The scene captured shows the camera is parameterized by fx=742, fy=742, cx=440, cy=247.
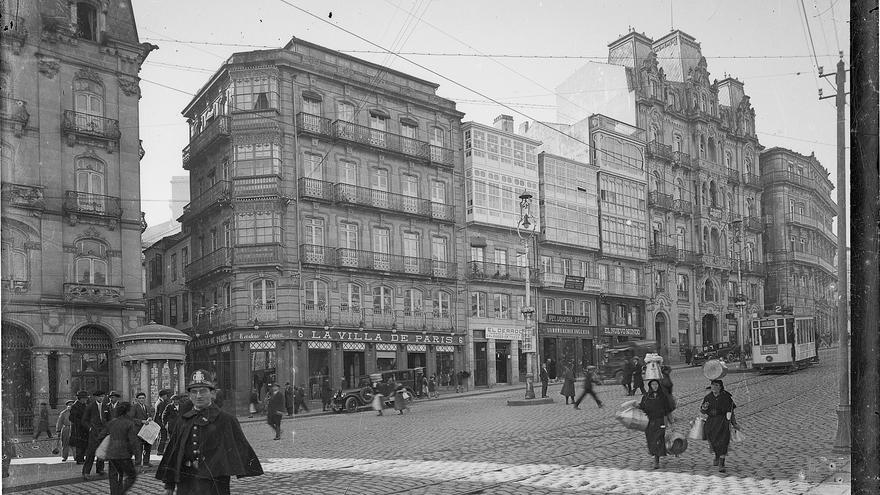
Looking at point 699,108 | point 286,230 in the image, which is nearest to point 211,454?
point 699,108

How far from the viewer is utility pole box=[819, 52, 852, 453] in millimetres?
9078

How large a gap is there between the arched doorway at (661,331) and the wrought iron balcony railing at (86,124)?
1147 cm

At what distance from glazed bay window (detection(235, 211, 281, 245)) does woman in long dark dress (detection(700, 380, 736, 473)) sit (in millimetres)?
10292

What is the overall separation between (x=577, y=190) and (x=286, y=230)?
9.86 metres

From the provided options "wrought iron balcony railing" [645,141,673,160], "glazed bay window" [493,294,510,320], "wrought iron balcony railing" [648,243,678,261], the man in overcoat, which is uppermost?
"wrought iron balcony railing" [645,141,673,160]

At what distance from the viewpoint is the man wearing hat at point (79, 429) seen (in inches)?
499

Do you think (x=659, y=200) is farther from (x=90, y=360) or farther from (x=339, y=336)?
(x=339, y=336)

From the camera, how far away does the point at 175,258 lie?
15070 millimetres

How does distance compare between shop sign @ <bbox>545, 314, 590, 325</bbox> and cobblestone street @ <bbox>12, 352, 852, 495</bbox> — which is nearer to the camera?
cobblestone street @ <bbox>12, 352, 852, 495</bbox>

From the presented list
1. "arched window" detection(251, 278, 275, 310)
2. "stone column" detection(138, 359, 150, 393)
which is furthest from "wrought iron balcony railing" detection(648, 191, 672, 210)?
"stone column" detection(138, 359, 150, 393)

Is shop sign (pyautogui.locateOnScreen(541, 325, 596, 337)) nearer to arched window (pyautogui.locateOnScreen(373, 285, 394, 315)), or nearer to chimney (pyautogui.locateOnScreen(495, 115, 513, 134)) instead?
arched window (pyautogui.locateOnScreen(373, 285, 394, 315))

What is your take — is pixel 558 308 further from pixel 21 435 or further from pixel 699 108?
pixel 21 435

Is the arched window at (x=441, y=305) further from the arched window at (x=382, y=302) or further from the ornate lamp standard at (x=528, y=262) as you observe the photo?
the ornate lamp standard at (x=528, y=262)

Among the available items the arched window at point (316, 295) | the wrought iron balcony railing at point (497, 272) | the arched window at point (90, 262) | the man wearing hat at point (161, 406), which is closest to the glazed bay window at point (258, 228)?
the arched window at point (316, 295)
